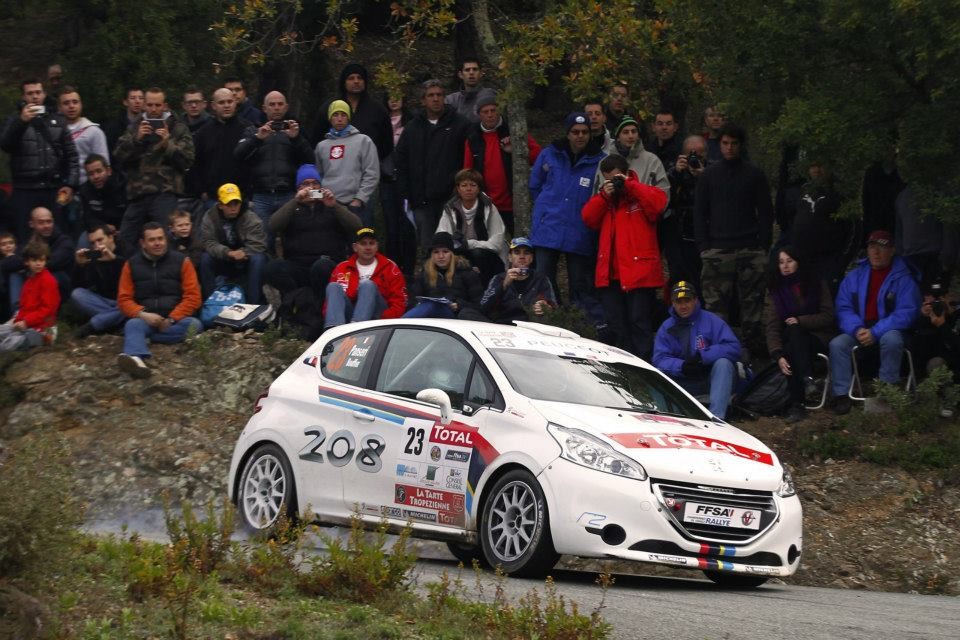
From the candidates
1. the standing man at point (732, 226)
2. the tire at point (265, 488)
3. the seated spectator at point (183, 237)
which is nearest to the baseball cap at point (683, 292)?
the standing man at point (732, 226)

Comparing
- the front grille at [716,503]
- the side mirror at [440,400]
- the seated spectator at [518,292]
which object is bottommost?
the front grille at [716,503]

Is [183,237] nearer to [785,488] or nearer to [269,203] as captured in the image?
[269,203]

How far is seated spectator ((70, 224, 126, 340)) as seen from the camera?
1788 cm

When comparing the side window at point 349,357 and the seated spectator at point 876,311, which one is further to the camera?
the seated spectator at point 876,311

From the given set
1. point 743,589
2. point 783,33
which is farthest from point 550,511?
point 783,33

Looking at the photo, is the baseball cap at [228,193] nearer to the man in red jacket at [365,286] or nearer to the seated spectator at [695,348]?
the man in red jacket at [365,286]

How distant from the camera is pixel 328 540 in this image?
27.9ft

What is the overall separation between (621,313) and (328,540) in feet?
30.2

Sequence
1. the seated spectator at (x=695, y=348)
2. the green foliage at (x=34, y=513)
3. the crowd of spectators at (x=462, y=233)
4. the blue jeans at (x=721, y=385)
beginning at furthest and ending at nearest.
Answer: the crowd of spectators at (x=462, y=233) < the seated spectator at (x=695, y=348) < the blue jeans at (x=721, y=385) < the green foliage at (x=34, y=513)

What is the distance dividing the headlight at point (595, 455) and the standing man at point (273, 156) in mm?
8957

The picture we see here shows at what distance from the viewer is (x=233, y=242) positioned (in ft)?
59.7

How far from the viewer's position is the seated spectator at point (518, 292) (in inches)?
664

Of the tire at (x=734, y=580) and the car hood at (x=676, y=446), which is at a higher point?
the car hood at (x=676, y=446)

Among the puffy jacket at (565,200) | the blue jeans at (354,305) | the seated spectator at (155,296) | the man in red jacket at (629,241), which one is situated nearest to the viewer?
the man in red jacket at (629,241)
